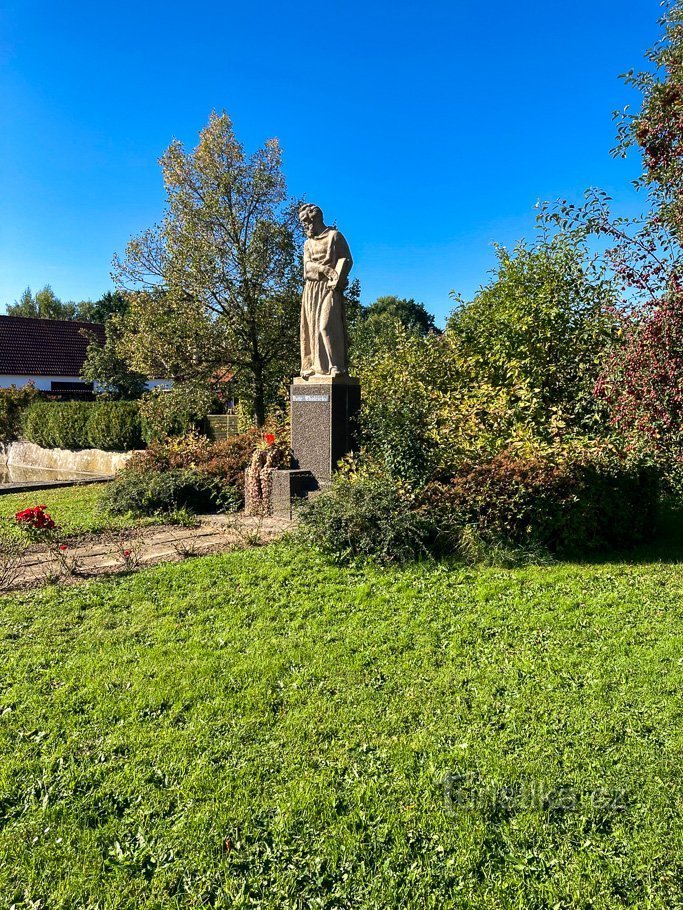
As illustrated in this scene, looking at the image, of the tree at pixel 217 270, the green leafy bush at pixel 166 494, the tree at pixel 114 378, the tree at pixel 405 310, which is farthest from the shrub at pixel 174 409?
the tree at pixel 405 310

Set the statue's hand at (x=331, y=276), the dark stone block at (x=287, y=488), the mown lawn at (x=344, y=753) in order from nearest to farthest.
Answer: the mown lawn at (x=344, y=753) < the dark stone block at (x=287, y=488) < the statue's hand at (x=331, y=276)

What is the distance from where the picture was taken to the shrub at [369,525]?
Result: 5.58 m

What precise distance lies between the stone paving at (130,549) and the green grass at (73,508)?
A: 0.44 meters

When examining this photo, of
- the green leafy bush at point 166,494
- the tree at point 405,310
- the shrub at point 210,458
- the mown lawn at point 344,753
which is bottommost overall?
the mown lawn at point 344,753

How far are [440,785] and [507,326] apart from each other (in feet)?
25.7

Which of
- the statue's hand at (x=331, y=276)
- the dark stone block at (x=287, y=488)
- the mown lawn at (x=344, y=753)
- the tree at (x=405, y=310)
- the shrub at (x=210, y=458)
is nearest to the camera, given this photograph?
the mown lawn at (x=344, y=753)

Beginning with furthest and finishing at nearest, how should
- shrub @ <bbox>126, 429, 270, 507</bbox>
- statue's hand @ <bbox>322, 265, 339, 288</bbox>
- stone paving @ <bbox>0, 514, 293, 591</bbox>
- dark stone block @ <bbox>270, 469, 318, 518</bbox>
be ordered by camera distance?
shrub @ <bbox>126, 429, 270, 507</bbox> < statue's hand @ <bbox>322, 265, 339, 288</bbox> < dark stone block @ <bbox>270, 469, 318, 518</bbox> < stone paving @ <bbox>0, 514, 293, 591</bbox>

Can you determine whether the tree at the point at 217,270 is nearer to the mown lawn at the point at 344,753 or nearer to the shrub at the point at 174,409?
Answer: the shrub at the point at 174,409

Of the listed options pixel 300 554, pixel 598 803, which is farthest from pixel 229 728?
pixel 300 554

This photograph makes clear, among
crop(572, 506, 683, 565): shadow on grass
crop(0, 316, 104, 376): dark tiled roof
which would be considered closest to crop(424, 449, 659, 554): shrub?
crop(572, 506, 683, 565): shadow on grass

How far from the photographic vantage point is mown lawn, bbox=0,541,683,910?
216 cm

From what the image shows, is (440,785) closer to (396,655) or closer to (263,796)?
(263,796)

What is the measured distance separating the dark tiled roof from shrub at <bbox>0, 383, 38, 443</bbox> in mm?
14204

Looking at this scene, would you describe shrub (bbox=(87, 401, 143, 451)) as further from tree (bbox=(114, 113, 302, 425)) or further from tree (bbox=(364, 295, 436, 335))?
tree (bbox=(364, 295, 436, 335))
